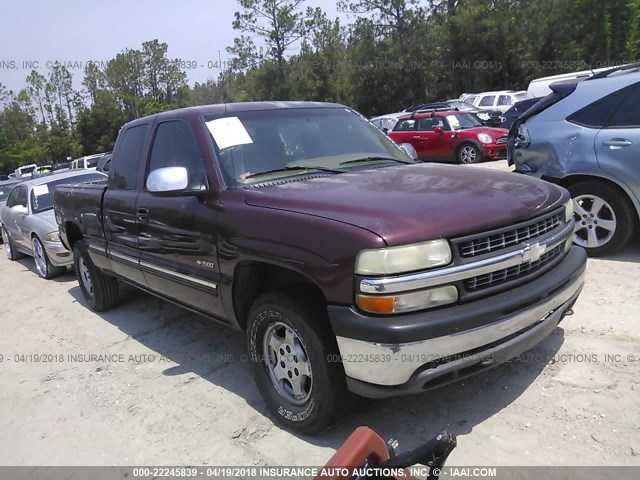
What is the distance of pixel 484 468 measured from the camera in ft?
8.96

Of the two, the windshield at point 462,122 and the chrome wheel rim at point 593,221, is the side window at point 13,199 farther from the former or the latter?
the windshield at point 462,122

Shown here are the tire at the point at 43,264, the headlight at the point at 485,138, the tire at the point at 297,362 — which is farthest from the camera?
the headlight at the point at 485,138

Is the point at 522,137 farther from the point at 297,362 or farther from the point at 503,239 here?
the point at 297,362

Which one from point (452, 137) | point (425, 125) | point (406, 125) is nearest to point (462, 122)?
point (452, 137)

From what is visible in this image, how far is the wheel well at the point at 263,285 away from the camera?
303cm

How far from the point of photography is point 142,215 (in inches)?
169

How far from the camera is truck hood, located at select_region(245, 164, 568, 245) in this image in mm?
2656

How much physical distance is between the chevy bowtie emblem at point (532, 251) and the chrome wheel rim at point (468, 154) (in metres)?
11.8

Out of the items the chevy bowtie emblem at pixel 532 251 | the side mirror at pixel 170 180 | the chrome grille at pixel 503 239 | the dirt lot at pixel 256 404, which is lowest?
the dirt lot at pixel 256 404

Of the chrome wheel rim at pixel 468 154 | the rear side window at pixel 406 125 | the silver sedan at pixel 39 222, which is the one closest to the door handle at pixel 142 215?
the silver sedan at pixel 39 222

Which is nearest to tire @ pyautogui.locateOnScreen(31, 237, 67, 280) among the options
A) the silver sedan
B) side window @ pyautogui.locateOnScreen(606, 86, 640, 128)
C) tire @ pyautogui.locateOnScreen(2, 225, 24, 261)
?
the silver sedan

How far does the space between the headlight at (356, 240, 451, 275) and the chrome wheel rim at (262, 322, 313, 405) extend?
2.19 ft

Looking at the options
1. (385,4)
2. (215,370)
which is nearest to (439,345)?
(215,370)

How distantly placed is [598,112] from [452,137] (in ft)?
31.0
